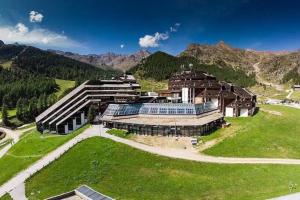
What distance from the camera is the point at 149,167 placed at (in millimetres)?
57438

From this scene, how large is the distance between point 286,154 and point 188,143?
20342 millimetres

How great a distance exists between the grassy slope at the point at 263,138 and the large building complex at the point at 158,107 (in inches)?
239

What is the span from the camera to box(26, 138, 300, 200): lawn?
48188 mm

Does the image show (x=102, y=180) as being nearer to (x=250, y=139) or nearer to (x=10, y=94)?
(x=250, y=139)

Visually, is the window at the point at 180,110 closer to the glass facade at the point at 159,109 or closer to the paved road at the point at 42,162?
the glass facade at the point at 159,109

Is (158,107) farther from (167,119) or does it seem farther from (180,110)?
(180,110)

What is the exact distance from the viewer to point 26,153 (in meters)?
74.8

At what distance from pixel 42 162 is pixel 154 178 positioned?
2658 centimetres

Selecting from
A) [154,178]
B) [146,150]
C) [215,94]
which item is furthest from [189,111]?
[154,178]

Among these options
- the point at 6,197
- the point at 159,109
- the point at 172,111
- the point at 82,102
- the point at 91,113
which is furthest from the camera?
the point at 82,102

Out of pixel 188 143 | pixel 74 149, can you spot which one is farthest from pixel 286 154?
pixel 74 149

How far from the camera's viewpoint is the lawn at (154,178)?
48.2 metres

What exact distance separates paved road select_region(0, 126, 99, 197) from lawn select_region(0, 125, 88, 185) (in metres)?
1.84

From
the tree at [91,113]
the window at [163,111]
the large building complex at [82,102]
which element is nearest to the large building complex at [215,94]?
the large building complex at [82,102]
